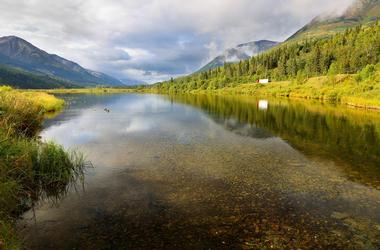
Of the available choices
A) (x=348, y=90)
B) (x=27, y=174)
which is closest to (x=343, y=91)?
(x=348, y=90)

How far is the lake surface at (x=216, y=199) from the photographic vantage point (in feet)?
41.1

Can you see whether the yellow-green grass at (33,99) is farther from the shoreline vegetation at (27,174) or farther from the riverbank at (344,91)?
the riverbank at (344,91)

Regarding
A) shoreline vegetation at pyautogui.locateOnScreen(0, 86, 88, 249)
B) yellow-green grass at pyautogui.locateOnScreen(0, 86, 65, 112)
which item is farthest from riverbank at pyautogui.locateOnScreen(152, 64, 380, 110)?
yellow-green grass at pyautogui.locateOnScreen(0, 86, 65, 112)

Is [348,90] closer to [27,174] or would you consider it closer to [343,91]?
[343,91]

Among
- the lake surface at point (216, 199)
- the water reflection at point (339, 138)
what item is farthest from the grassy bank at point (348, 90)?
the lake surface at point (216, 199)

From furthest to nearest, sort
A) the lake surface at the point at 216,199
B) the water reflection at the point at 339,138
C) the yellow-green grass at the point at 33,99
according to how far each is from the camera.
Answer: the yellow-green grass at the point at 33,99 → the water reflection at the point at 339,138 → the lake surface at the point at 216,199

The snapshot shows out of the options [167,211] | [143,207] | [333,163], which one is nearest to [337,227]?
[167,211]

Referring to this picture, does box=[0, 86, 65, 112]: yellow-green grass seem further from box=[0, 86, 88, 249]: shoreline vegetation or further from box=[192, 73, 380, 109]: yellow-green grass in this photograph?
box=[192, 73, 380, 109]: yellow-green grass

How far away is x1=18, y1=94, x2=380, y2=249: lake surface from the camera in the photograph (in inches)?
493

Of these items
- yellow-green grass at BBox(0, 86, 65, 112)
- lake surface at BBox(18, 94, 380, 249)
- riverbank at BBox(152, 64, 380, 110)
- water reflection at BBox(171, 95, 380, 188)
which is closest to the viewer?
lake surface at BBox(18, 94, 380, 249)

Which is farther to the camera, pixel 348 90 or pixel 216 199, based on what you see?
pixel 348 90

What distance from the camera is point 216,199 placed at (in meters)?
16.7

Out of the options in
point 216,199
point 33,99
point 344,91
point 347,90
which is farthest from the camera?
point 344,91

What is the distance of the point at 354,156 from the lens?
27.0m
